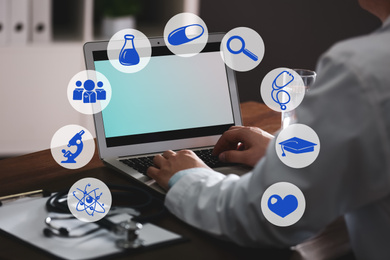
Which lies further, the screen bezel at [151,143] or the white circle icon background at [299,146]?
the screen bezel at [151,143]

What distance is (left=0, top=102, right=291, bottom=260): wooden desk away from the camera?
3.10 ft

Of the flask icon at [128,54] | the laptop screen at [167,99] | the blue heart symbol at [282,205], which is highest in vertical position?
the flask icon at [128,54]

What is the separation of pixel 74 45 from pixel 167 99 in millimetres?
1771

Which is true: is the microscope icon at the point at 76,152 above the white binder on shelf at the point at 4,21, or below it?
below

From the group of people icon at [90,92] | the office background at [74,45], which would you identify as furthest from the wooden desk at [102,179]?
the office background at [74,45]

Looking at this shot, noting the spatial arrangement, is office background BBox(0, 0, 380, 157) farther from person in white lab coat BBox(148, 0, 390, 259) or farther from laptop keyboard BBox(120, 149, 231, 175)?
person in white lab coat BBox(148, 0, 390, 259)

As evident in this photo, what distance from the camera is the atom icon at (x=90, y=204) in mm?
1059

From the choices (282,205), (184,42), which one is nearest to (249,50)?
(184,42)

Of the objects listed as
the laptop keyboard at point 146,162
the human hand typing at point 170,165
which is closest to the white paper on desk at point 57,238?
the human hand typing at point 170,165

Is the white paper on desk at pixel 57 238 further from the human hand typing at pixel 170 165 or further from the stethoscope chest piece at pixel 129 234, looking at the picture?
the human hand typing at pixel 170 165

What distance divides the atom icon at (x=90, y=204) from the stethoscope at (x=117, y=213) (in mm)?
22

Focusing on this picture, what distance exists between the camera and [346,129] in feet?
2.71

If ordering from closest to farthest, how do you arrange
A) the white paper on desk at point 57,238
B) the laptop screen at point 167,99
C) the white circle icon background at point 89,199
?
the white paper on desk at point 57,238 < the white circle icon background at point 89,199 < the laptop screen at point 167,99

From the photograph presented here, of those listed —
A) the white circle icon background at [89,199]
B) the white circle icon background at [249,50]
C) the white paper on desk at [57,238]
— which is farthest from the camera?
the white circle icon background at [249,50]
